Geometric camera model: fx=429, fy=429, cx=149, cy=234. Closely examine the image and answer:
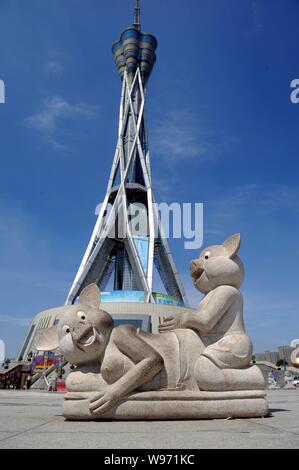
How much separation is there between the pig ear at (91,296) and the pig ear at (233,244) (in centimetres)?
185

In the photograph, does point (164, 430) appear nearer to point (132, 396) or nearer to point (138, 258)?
point (132, 396)

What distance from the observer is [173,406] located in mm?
4727

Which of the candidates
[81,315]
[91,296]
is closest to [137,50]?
[91,296]

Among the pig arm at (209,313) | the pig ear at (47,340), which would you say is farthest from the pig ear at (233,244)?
the pig ear at (47,340)

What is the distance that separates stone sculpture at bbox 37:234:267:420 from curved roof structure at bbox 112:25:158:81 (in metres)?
53.9

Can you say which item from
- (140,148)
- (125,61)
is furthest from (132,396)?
(125,61)

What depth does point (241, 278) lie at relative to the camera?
580cm

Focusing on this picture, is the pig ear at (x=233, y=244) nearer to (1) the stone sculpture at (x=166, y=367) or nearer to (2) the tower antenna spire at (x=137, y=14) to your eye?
(1) the stone sculpture at (x=166, y=367)

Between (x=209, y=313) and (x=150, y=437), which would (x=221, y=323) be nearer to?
(x=209, y=313)

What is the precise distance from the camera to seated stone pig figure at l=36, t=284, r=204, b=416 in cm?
469

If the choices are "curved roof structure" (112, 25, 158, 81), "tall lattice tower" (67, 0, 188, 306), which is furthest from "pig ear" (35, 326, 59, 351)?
"curved roof structure" (112, 25, 158, 81)

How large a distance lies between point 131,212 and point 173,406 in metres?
48.7

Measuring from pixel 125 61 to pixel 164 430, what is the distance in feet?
187
